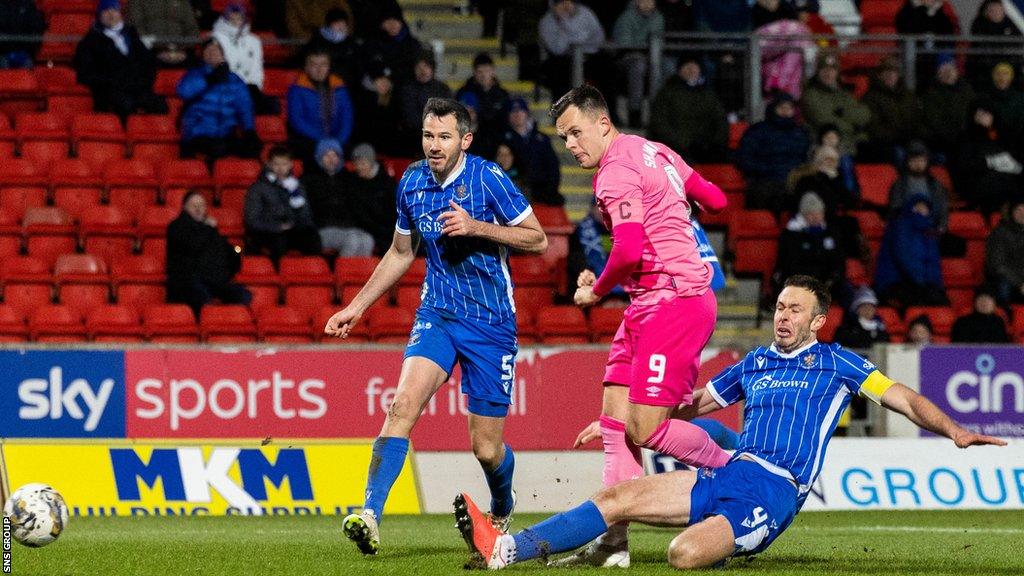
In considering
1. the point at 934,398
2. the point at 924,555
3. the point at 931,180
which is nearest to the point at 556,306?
the point at 934,398

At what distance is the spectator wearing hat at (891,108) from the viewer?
2055 cm

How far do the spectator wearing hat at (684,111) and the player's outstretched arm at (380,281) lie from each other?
10199mm

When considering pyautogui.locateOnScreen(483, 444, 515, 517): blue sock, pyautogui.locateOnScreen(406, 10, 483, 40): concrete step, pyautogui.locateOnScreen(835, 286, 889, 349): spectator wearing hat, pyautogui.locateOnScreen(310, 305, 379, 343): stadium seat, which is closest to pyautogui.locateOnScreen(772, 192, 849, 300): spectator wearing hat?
pyautogui.locateOnScreen(835, 286, 889, 349): spectator wearing hat

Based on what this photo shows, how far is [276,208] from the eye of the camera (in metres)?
17.0

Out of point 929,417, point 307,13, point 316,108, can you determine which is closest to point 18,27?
point 307,13

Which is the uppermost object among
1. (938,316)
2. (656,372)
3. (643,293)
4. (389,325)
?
(643,293)

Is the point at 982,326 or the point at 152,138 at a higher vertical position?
the point at 152,138

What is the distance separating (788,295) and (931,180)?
1157 centimetres

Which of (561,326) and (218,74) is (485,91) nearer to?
(218,74)

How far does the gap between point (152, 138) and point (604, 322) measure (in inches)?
214

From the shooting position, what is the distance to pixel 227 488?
43.7 feet

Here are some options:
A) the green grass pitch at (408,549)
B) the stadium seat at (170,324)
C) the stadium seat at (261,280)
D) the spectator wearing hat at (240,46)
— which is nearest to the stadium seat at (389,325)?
the stadium seat at (261,280)

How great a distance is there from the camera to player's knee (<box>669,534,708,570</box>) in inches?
302

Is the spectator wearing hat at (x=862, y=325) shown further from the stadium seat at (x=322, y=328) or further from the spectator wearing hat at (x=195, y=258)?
the spectator wearing hat at (x=195, y=258)
